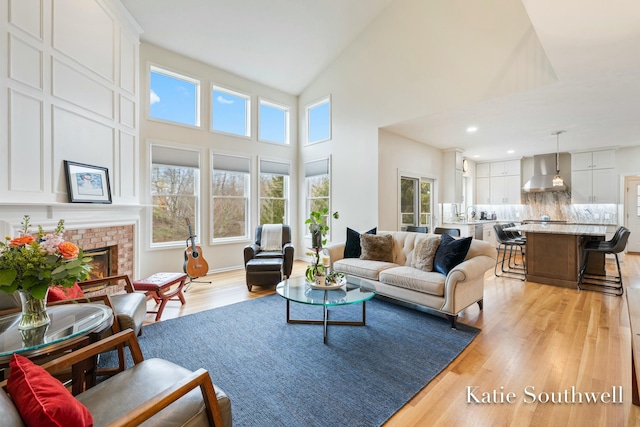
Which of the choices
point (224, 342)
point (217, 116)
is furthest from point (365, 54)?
point (224, 342)

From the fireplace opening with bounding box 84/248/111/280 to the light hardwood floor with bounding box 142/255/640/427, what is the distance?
970 millimetres

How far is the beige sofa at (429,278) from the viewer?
2.80 metres

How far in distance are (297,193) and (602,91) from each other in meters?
5.27

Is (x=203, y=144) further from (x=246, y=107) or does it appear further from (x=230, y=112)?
(x=246, y=107)

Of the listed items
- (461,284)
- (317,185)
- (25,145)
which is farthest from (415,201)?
(25,145)

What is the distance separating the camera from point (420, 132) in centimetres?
541

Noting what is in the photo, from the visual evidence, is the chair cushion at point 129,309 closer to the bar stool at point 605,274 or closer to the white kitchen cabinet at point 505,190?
the bar stool at point 605,274

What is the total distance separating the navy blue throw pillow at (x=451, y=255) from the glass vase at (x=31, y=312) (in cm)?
329

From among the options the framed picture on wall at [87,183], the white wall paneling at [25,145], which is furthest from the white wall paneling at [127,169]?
the white wall paneling at [25,145]

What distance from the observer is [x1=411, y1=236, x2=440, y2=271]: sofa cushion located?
3.27m

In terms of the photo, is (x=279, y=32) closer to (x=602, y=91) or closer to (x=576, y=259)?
(x=602, y=91)

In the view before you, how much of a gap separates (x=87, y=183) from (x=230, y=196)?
2498 mm

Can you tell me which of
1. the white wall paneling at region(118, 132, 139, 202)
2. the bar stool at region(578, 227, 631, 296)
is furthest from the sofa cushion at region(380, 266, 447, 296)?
the white wall paneling at region(118, 132, 139, 202)

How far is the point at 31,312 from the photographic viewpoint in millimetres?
1539
